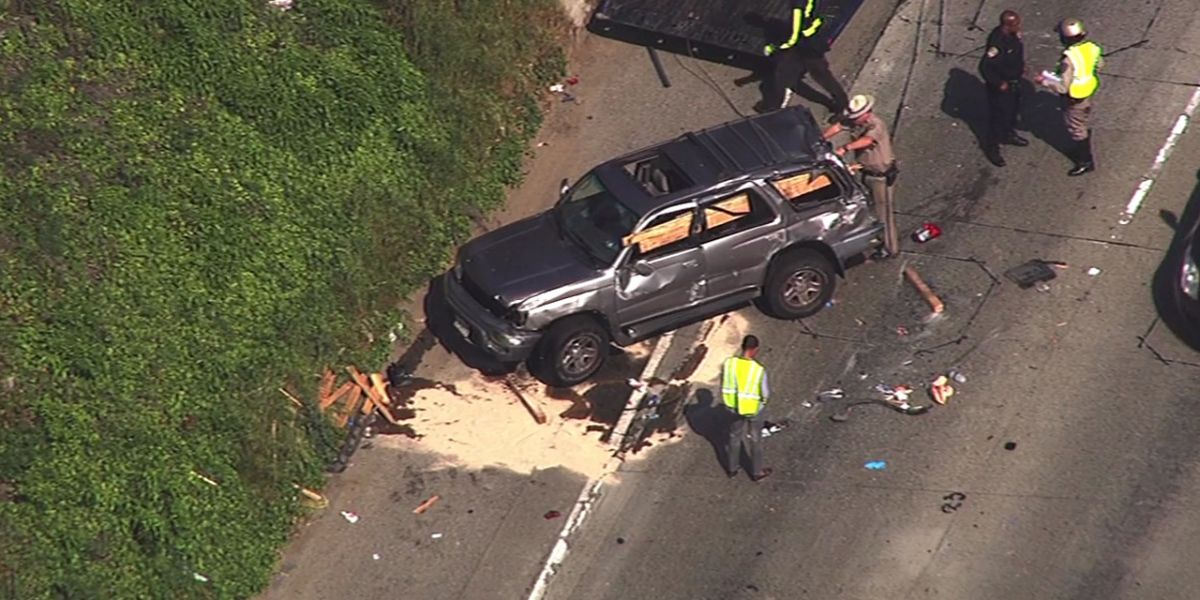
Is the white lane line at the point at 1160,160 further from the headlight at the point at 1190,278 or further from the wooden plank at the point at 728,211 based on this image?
the wooden plank at the point at 728,211

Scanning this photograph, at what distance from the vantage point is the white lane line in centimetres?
1750

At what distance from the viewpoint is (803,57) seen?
19094mm

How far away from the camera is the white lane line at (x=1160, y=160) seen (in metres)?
17.5

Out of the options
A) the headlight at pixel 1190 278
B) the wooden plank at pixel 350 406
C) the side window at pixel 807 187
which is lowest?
the wooden plank at pixel 350 406

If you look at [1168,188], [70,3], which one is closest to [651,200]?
[1168,188]

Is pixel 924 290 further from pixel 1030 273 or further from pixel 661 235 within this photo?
pixel 661 235

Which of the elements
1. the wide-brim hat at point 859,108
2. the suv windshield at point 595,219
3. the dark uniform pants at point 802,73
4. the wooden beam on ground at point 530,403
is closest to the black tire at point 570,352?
the wooden beam on ground at point 530,403

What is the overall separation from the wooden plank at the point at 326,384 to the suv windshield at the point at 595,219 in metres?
2.99

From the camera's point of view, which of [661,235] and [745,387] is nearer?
[745,387]

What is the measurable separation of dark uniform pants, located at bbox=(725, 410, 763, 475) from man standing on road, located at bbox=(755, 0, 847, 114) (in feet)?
19.4

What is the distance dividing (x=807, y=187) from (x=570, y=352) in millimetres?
3088

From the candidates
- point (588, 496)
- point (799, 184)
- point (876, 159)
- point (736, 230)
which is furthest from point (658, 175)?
point (588, 496)

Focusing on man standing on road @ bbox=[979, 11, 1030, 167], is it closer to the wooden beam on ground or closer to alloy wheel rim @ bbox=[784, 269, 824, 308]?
alloy wheel rim @ bbox=[784, 269, 824, 308]

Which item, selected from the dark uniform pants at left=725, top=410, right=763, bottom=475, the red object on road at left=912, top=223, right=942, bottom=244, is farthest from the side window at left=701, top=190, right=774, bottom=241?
the red object on road at left=912, top=223, right=942, bottom=244
